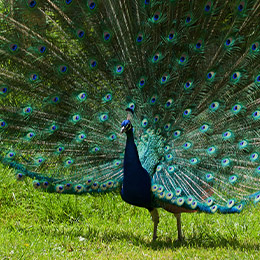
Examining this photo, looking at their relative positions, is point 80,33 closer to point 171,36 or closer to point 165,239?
point 171,36

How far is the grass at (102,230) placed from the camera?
12.4 feet

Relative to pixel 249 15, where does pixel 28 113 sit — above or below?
below

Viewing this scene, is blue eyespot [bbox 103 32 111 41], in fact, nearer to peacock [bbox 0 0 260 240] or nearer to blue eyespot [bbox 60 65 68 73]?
peacock [bbox 0 0 260 240]

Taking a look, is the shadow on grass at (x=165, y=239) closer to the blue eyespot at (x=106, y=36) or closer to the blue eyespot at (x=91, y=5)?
the blue eyespot at (x=106, y=36)

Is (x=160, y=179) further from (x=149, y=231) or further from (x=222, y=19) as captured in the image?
(x=222, y=19)

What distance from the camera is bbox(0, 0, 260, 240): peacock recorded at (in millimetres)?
3861

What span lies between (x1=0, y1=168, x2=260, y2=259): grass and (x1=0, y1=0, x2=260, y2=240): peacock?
12.8 inches

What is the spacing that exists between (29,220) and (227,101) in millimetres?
2582

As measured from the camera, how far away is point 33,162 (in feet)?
14.4

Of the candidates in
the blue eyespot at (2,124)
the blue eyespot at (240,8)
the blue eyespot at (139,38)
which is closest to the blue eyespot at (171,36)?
the blue eyespot at (139,38)

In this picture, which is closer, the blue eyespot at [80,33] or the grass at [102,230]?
the grass at [102,230]

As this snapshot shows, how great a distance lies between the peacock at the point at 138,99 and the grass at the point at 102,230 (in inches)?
12.8

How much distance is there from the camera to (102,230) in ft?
15.0

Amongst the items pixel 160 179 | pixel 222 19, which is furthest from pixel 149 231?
pixel 222 19
